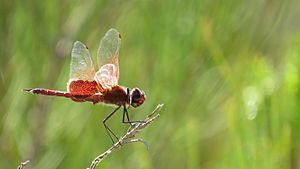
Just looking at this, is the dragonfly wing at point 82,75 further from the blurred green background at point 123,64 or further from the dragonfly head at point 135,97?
the blurred green background at point 123,64

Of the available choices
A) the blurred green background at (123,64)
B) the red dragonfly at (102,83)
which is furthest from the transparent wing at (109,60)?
the blurred green background at (123,64)

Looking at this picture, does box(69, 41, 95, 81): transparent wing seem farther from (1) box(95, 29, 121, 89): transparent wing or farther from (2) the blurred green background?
(2) the blurred green background

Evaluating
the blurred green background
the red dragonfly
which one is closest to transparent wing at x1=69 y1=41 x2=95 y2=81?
the red dragonfly

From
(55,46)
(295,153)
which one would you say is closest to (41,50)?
(55,46)

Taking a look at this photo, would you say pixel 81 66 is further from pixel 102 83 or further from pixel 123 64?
pixel 123 64

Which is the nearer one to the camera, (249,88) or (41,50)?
(249,88)

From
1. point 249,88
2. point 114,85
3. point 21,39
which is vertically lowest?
point 114,85

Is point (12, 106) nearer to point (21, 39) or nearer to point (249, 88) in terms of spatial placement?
point (21, 39)
